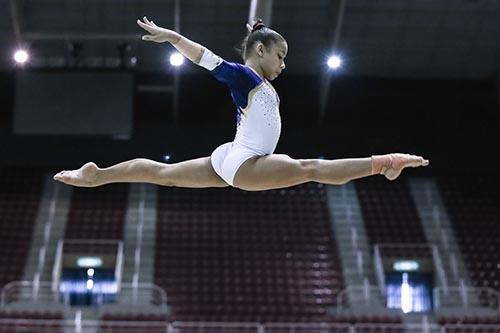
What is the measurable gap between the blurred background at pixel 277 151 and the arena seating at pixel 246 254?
0.04 meters

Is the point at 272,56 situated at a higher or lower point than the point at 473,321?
higher

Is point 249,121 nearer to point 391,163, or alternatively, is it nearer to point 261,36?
point 261,36

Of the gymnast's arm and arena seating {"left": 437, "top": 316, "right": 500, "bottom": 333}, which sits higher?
the gymnast's arm

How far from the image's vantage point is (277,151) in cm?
1789

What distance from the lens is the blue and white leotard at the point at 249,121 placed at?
478 cm

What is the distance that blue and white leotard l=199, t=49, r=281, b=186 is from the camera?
478 centimetres

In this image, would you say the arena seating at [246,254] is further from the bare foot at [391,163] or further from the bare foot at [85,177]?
the bare foot at [391,163]

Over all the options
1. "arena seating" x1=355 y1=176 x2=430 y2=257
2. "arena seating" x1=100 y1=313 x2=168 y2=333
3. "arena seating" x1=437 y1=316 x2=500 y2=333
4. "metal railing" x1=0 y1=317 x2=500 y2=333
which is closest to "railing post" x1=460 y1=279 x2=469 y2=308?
"arena seating" x1=437 y1=316 x2=500 y2=333

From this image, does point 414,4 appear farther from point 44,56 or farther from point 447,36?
point 44,56

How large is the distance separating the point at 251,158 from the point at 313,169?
0.38m

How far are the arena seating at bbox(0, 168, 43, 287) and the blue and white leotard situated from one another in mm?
11556

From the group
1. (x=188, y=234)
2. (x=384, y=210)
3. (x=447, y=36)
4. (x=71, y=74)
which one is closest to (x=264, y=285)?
(x=188, y=234)

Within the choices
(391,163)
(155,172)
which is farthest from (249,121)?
(391,163)

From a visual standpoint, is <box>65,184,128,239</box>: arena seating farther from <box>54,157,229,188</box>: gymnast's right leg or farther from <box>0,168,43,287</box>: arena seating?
<box>54,157,229,188</box>: gymnast's right leg
